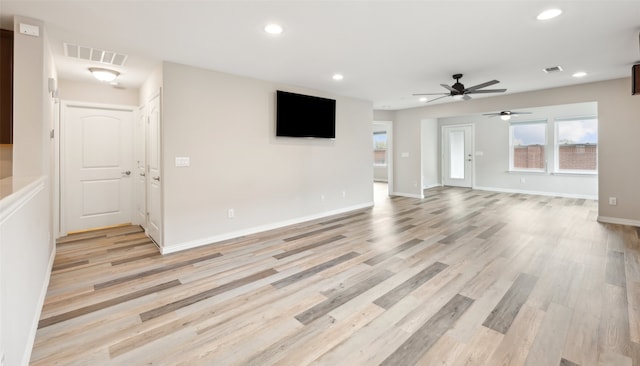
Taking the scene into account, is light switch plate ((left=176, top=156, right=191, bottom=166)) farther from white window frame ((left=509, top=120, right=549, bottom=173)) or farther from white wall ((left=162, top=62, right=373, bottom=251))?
white window frame ((left=509, top=120, right=549, bottom=173))

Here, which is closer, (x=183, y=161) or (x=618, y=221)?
(x=183, y=161)

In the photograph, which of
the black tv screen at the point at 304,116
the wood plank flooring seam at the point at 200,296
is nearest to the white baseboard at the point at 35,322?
the wood plank flooring seam at the point at 200,296

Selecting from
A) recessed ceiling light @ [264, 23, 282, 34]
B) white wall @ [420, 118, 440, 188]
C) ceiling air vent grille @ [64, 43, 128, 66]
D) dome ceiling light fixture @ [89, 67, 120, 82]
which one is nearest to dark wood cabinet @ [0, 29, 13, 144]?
ceiling air vent grille @ [64, 43, 128, 66]

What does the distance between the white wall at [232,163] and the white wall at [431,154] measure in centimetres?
512

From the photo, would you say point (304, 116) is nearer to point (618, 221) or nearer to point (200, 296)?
point (200, 296)

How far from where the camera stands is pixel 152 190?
4281mm

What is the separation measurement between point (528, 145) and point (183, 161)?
945cm

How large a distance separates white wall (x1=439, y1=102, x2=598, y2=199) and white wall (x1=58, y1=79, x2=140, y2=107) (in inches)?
375

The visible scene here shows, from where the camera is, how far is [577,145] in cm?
Result: 778

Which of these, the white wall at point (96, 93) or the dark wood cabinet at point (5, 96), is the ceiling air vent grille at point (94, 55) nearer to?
the dark wood cabinet at point (5, 96)

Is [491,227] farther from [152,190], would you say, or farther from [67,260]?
[67,260]

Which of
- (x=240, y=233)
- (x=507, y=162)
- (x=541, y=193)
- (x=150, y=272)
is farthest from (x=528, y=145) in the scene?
(x=150, y=272)

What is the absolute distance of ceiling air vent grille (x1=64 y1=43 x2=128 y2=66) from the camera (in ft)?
10.9

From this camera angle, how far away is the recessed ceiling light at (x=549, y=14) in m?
2.58
